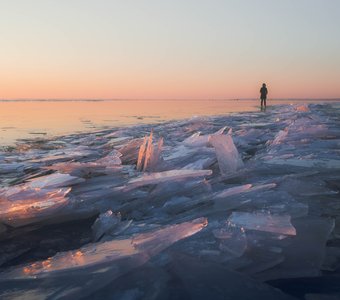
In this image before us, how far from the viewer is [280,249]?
4.70 ft

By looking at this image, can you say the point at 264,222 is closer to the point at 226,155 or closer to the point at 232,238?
the point at 232,238

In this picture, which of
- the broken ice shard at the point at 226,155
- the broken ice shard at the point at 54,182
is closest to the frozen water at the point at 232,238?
the broken ice shard at the point at 226,155

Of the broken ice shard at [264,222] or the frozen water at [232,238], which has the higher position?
the broken ice shard at [264,222]

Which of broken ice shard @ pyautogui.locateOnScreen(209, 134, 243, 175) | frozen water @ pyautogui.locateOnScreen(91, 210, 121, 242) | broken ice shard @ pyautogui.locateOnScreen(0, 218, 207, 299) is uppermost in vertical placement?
broken ice shard @ pyautogui.locateOnScreen(209, 134, 243, 175)

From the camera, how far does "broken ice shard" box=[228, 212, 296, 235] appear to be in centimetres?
154

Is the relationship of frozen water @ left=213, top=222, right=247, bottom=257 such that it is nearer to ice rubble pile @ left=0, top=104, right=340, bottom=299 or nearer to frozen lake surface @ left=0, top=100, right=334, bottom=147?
ice rubble pile @ left=0, top=104, right=340, bottom=299

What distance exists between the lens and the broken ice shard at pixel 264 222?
60.8 inches

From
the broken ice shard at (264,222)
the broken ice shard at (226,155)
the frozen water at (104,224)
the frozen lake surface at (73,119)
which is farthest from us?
the frozen lake surface at (73,119)

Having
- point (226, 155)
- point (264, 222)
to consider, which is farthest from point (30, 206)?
point (226, 155)

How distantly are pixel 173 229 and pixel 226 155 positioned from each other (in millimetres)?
1646

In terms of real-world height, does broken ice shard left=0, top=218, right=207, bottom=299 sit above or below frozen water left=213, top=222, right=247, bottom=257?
below

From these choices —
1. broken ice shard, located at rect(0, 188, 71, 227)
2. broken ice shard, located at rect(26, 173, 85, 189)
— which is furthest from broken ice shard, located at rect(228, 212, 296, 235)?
broken ice shard, located at rect(26, 173, 85, 189)

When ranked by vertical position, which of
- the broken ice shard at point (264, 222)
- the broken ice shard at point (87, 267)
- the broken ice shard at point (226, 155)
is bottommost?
the broken ice shard at point (87, 267)

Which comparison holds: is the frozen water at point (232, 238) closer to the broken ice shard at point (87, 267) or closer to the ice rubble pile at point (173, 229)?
the ice rubble pile at point (173, 229)
